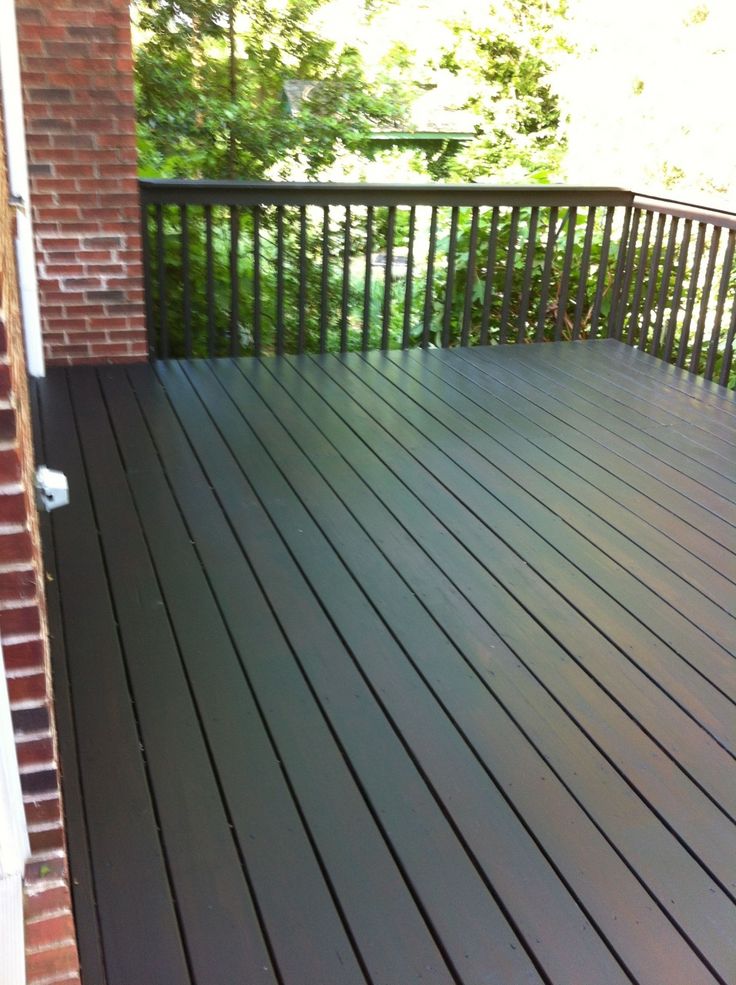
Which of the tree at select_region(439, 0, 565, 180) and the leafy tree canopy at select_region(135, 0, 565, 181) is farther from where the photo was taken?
the tree at select_region(439, 0, 565, 180)

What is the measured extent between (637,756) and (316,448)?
1916 millimetres

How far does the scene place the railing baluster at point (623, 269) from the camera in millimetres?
5309

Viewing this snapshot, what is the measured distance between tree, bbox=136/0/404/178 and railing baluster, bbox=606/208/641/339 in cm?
322

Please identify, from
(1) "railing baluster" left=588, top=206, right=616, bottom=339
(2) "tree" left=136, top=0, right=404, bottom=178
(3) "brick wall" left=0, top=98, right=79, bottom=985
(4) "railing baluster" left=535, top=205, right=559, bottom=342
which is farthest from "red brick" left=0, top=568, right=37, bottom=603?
(2) "tree" left=136, top=0, right=404, bottom=178

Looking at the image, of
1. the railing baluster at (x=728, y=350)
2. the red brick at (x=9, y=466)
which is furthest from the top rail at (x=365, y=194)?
the red brick at (x=9, y=466)

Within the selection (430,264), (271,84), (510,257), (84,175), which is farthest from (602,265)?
(271,84)

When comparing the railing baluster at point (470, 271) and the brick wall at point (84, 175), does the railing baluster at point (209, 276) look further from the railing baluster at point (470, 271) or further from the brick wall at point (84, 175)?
the railing baluster at point (470, 271)

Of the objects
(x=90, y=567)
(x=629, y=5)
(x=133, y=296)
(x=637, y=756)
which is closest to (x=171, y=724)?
(x=90, y=567)

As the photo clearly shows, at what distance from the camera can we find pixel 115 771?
6.21 feet

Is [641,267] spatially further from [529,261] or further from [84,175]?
[84,175]

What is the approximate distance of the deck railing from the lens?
4.61 metres

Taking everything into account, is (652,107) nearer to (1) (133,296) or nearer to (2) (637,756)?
(1) (133,296)

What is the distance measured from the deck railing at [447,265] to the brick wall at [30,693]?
334cm

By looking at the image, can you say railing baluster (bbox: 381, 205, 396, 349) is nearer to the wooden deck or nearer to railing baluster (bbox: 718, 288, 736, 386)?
the wooden deck
